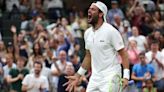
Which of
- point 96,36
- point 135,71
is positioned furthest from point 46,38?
point 96,36

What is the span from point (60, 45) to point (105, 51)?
7.14 m

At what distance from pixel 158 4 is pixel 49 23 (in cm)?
395

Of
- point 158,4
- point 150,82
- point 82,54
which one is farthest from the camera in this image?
point 158,4

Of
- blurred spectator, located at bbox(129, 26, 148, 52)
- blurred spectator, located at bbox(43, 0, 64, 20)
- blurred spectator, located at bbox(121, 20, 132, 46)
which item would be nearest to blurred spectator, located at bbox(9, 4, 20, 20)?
blurred spectator, located at bbox(43, 0, 64, 20)

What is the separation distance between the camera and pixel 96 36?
9680 mm

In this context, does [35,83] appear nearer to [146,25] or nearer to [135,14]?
[146,25]

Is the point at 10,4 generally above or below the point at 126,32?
above

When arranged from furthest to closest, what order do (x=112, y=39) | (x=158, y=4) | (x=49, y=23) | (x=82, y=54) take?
(x=158, y=4), (x=49, y=23), (x=82, y=54), (x=112, y=39)

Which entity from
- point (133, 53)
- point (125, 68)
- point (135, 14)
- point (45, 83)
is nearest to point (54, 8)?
Result: point (135, 14)

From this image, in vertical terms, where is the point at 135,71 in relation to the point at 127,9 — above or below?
below

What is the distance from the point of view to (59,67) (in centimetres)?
1524

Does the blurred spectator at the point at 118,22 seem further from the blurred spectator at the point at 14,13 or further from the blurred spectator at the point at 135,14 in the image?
the blurred spectator at the point at 14,13

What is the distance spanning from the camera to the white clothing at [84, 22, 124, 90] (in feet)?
31.4

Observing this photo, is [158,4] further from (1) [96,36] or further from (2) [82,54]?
(1) [96,36]
